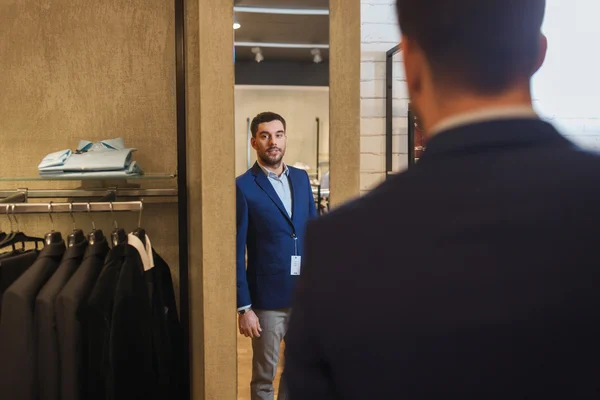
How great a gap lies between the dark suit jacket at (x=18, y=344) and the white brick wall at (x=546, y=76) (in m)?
1.46

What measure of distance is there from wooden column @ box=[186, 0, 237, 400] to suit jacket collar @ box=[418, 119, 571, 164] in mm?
1183

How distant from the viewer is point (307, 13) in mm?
1715

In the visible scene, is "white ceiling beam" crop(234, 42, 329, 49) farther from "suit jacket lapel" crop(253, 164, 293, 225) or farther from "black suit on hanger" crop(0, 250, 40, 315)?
"black suit on hanger" crop(0, 250, 40, 315)

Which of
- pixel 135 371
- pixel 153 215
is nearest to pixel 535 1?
pixel 135 371

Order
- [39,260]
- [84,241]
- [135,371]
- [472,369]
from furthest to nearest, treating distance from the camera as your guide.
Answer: [84,241], [39,260], [135,371], [472,369]

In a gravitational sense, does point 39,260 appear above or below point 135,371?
above

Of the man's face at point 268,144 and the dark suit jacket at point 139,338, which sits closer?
the dark suit jacket at point 139,338

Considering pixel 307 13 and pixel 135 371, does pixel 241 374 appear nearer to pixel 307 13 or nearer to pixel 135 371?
pixel 135 371

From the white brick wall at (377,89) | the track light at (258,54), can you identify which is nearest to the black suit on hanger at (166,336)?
the track light at (258,54)

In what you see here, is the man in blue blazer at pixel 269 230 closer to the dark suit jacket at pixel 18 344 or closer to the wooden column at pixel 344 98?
the wooden column at pixel 344 98

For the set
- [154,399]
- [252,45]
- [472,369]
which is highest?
[252,45]

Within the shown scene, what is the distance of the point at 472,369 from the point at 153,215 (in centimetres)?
180

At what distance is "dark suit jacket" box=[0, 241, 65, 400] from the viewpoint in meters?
1.50

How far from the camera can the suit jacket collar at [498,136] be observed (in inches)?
20.1
